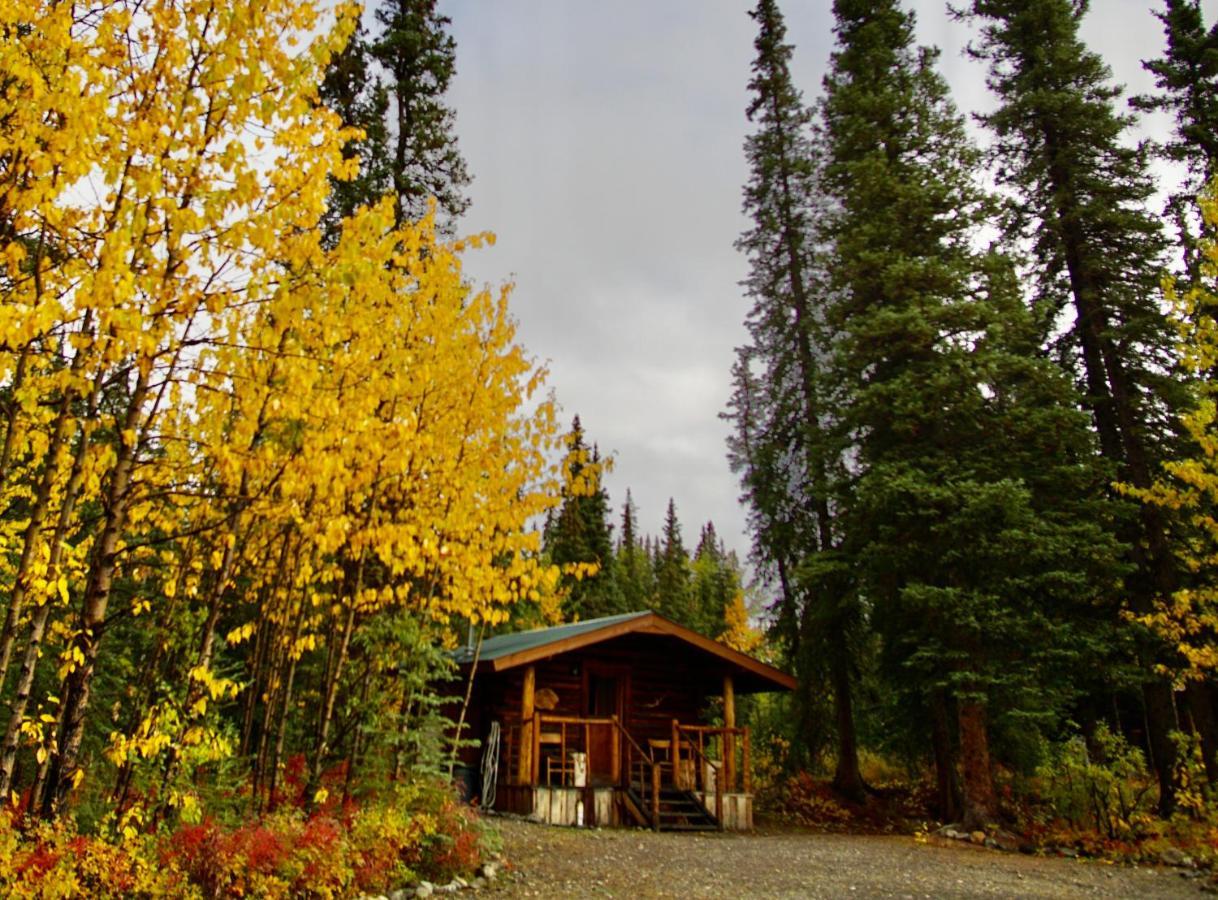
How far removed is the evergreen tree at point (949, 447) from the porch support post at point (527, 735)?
681 centimetres

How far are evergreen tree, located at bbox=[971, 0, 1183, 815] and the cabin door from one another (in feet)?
32.7

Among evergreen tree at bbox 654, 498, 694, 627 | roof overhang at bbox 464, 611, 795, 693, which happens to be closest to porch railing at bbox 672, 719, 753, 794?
roof overhang at bbox 464, 611, 795, 693

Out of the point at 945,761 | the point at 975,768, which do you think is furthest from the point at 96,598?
the point at 945,761

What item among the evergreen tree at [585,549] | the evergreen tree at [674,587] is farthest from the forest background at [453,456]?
the evergreen tree at [674,587]

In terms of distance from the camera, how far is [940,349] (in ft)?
51.1

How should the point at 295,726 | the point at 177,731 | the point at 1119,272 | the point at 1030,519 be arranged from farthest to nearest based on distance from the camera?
the point at 1119,272
the point at 1030,519
the point at 295,726
the point at 177,731

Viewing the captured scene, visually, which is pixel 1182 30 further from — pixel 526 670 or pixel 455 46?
pixel 526 670

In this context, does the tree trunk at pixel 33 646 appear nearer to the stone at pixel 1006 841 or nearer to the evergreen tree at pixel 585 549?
the stone at pixel 1006 841

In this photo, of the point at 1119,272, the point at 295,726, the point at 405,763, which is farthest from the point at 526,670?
the point at 1119,272

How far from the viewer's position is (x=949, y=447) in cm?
1526

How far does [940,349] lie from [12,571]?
49.5 ft

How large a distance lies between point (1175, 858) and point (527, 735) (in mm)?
9976

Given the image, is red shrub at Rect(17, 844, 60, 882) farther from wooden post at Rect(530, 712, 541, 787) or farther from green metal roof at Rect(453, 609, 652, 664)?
wooden post at Rect(530, 712, 541, 787)

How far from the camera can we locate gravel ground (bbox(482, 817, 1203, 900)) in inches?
322
